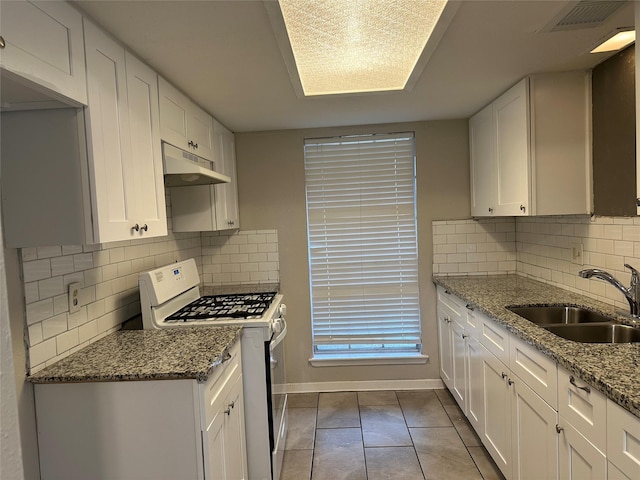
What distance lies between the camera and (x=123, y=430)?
4.50 ft

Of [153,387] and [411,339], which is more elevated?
[153,387]

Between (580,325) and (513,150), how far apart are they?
1.11 meters

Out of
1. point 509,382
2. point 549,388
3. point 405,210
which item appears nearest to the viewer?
point 549,388

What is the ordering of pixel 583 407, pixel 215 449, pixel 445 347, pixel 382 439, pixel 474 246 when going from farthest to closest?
pixel 474 246, pixel 445 347, pixel 382 439, pixel 215 449, pixel 583 407

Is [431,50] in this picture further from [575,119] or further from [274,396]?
[274,396]

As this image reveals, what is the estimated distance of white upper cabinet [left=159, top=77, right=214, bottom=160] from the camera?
74.9 inches

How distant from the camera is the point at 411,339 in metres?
3.22

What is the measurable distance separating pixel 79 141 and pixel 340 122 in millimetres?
2037

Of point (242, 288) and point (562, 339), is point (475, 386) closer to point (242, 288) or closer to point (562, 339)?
point (562, 339)

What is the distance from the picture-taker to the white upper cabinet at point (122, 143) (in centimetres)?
132

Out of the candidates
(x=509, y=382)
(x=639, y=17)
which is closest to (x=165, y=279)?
(x=509, y=382)

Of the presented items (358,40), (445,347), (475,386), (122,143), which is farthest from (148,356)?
(445,347)

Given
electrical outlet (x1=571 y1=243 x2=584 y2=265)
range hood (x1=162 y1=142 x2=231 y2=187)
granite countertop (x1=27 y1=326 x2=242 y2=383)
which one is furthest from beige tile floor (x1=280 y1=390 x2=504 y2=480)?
range hood (x1=162 y1=142 x2=231 y2=187)

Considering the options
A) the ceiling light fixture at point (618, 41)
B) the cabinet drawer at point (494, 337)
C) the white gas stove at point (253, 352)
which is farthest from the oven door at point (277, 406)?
the ceiling light fixture at point (618, 41)
